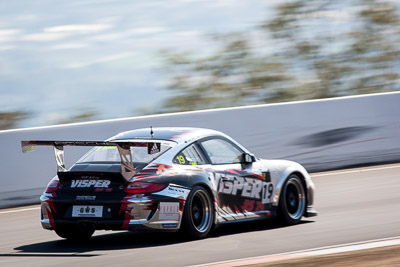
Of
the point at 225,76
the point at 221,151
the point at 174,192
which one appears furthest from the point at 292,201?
the point at 225,76

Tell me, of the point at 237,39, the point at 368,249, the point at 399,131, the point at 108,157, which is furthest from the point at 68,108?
the point at 368,249

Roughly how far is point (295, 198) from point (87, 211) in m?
3.08

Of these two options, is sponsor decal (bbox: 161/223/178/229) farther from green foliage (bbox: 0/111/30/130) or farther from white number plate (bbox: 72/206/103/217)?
green foliage (bbox: 0/111/30/130)

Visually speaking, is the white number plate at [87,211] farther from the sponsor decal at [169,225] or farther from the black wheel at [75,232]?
the sponsor decal at [169,225]

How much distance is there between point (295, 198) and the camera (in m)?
10.4

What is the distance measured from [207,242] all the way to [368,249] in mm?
1796

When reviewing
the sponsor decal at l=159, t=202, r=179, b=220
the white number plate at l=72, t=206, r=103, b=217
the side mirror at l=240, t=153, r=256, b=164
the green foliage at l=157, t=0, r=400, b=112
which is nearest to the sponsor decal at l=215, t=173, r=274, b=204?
the side mirror at l=240, t=153, r=256, b=164

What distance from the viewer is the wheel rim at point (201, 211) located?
28.9 ft

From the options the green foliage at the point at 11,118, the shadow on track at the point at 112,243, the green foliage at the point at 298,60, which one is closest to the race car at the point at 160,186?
the shadow on track at the point at 112,243

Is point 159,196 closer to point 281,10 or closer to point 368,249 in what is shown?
point 368,249

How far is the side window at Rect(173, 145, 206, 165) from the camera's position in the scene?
29.2 feet

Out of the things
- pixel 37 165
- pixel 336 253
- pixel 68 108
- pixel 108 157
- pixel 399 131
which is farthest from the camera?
pixel 68 108

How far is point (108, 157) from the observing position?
28.9 feet

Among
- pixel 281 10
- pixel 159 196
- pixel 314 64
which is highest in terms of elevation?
pixel 281 10
